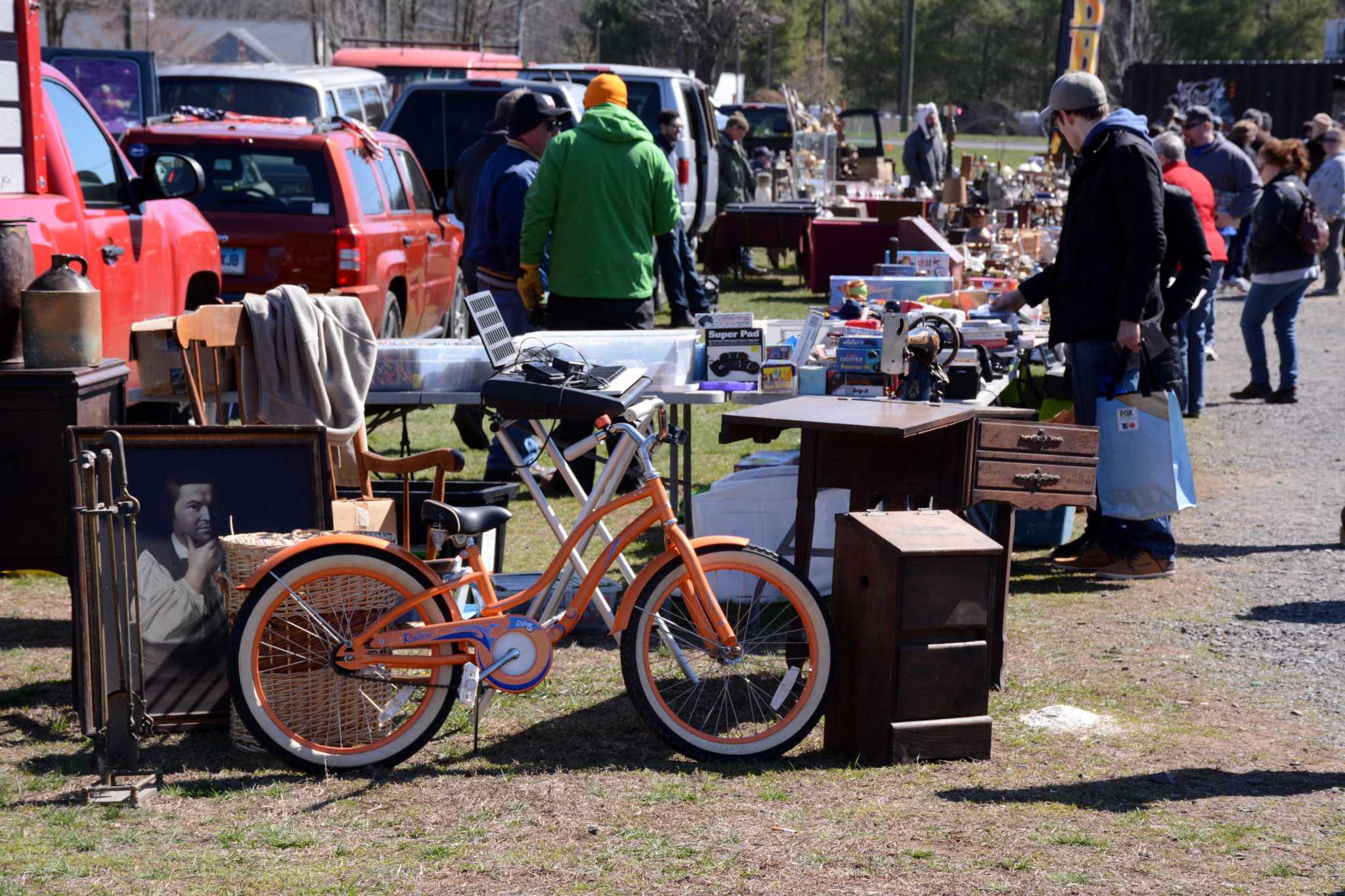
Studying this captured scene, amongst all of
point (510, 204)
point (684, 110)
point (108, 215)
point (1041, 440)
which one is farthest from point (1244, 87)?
point (1041, 440)

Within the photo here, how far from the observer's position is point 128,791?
4.23m

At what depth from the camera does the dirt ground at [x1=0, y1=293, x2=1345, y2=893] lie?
3.80 meters

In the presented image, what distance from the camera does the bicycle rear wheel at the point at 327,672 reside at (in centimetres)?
440

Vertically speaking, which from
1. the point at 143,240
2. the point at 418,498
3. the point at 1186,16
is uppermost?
the point at 1186,16

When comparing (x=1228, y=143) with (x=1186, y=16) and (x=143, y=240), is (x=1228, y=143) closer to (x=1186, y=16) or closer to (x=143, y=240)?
(x=143, y=240)

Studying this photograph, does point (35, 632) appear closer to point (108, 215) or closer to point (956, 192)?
point (108, 215)

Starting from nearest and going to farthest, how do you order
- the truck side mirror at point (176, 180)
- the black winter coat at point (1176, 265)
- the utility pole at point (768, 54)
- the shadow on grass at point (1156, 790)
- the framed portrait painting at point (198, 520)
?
the shadow on grass at point (1156, 790)
the framed portrait painting at point (198, 520)
the black winter coat at point (1176, 265)
the truck side mirror at point (176, 180)
the utility pole at point (768, 54)

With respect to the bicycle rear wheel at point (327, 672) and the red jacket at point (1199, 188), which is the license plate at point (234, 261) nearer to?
the red jacket at point (1199, 188)

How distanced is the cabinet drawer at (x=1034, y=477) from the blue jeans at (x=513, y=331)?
2.89m

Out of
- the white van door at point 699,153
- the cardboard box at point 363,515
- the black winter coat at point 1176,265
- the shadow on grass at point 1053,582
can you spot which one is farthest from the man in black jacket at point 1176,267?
the white van door at point 699,153

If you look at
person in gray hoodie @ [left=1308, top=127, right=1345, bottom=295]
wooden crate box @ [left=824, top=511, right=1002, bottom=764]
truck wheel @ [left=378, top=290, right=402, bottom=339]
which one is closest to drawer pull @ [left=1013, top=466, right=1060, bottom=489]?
wooden crate box @ [left=824, top=511, right=1002, bottom=764]

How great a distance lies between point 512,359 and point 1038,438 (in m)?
1.84

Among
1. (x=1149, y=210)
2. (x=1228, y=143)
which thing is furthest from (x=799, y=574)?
(x=1228, y=143)

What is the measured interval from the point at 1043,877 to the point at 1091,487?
202cm
